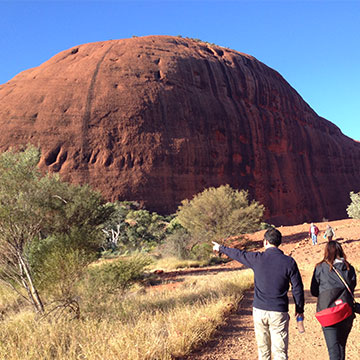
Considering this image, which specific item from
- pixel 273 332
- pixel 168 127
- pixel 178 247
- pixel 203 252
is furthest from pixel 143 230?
pixel 273 332

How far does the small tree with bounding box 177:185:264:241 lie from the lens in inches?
795

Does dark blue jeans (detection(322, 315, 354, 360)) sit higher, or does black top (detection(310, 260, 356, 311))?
black top (detection(310, 260, 356, 311))

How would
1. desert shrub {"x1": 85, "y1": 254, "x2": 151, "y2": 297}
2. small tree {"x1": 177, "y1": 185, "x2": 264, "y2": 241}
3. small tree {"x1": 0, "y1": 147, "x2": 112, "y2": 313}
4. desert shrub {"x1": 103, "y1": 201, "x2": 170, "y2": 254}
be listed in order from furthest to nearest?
desert shrub {"x1": 103, "y1": 201, "x2": 170, "y2": 254} < small tree {"x1": 177, "y1": 185, "x2": 264, "y2": 241} < desert shrub {"x1": 85, "y1": 254, "x2": 151, "y2": 297} < small tree {"x1": 0, "y1": 147, "x2": 112, "y2": 313}

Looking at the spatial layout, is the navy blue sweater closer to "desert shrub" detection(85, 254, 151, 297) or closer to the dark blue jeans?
the dark blue jeans

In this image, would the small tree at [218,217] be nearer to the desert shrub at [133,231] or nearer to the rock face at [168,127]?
the desert shrub at [133,231]

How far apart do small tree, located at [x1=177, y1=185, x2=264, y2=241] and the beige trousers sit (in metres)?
16.7

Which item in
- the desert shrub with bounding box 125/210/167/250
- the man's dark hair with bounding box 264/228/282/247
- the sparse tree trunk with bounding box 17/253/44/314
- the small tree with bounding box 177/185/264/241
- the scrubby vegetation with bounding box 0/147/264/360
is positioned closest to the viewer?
the man's dark hair with bounding box 264/228/282/247

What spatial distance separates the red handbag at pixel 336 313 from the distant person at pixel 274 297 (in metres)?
0.21

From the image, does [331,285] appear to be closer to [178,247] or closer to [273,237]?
[273,237]

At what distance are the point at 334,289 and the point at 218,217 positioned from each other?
1759 cm

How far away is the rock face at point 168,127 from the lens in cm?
3344

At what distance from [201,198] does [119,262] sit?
1216 cm

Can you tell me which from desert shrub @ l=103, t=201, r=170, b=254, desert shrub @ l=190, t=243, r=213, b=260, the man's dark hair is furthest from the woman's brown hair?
desert shrub @ l=103, t=201, r=170, b=254

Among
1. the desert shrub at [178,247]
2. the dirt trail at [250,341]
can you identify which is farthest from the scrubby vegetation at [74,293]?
the desert shrub at [178,247]
